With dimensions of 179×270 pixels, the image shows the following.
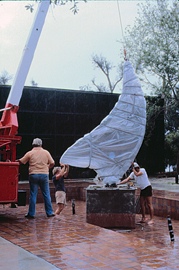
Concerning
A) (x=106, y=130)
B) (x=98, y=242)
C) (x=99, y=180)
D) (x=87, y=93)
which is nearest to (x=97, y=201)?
(x=99, y=180)

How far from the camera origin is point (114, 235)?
24.0 feet

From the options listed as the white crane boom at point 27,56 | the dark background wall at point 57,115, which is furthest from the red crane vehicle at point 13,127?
the dark background wall at point 57,115

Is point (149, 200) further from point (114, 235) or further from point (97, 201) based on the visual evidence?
point (114, 235)

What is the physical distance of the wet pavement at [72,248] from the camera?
552cm

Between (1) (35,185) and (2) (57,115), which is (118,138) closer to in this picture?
(1) (35,185)

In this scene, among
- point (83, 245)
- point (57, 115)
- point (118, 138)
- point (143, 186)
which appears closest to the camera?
point (83, 245)

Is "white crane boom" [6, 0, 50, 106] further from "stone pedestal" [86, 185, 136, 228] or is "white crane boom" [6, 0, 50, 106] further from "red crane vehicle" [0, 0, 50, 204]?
"stone pedestal" [86, 185, 136, 228]

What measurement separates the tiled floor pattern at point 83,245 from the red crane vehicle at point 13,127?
70 cm

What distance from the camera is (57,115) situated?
22156 mm

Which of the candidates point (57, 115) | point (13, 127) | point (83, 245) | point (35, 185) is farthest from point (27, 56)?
point (57, 115)

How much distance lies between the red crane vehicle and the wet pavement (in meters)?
0.70

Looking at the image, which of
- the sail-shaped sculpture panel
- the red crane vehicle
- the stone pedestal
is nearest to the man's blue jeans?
the red crane vehicle

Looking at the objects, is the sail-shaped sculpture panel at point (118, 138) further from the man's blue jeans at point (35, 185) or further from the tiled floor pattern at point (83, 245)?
the tiled floor pattern at point (83, 245)

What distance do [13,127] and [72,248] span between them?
166 inches
